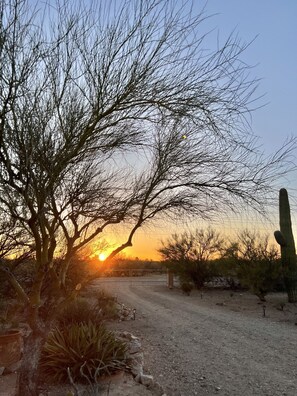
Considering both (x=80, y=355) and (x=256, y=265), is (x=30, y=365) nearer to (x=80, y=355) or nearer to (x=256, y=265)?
(x=80, y=355)

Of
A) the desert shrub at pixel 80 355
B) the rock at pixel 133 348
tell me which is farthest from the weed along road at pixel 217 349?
the desert shrub at pixel 80 355

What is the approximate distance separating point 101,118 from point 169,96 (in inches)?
34.3

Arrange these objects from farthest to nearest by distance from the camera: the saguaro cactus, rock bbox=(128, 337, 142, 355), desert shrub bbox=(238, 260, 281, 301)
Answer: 1. desert shrub bbox=(238, 260, 281, 301)
2. the saguaro cactus
3. rock bbox=(128, 337, 142, 355)

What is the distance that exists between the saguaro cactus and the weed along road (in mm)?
1263

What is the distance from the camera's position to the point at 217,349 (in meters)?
9.47

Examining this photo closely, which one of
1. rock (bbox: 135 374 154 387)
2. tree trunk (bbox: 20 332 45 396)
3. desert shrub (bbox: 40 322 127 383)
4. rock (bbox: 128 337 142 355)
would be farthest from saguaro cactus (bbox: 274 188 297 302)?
tree trunk (bbox: 20 332 45 396)

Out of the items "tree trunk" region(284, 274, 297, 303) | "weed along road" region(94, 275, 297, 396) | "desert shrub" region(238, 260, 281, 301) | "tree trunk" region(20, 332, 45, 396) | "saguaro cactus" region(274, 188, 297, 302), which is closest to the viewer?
"tree trunk" region(20, 332, 45, 396)

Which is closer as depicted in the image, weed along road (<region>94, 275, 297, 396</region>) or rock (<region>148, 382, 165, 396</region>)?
rock (<region>148, 382, 165, 396</region>)

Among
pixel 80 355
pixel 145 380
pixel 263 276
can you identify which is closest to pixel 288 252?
pixel 263 276

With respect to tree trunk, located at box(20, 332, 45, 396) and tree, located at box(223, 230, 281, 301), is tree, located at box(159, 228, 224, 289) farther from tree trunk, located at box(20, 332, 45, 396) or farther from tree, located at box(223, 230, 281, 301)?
tree trunk, located at box(20, 332, 45, 396)

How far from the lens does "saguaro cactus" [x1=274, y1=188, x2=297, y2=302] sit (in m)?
18.3

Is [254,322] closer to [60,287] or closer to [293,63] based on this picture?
[60,287]

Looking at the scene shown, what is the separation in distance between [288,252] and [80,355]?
1435 centimetres

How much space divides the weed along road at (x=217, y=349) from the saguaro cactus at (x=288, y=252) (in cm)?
126
